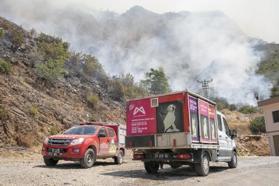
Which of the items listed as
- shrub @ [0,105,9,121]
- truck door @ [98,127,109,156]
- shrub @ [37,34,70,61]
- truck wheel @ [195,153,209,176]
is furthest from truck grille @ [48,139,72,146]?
shrub @ [37,34,70,61]

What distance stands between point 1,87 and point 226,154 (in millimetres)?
16721

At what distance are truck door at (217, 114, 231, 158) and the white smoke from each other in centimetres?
6415

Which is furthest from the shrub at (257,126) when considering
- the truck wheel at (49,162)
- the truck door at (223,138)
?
the truck wheel at (49,162)

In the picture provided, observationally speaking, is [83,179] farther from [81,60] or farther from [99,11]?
[99,11]

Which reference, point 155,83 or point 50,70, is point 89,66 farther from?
point 155,83

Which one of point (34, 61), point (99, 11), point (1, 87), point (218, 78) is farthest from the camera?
point (99, 11)

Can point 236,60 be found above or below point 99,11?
below

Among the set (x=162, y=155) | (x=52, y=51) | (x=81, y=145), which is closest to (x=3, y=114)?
(x=81, y=145)

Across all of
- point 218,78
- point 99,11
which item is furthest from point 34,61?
point 99,11

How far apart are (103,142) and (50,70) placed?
16445mm

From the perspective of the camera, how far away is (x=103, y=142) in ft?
50.6

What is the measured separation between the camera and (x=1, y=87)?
24.0 meters

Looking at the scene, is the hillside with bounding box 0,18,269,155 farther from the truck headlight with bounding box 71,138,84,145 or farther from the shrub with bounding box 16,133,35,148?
the truck headlight with bounding box 71,138,84,145

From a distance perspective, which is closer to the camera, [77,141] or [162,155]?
[162,155]
